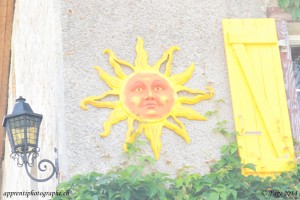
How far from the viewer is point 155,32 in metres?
6.76

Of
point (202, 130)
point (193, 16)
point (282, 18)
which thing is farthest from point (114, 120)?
point (282, 18)

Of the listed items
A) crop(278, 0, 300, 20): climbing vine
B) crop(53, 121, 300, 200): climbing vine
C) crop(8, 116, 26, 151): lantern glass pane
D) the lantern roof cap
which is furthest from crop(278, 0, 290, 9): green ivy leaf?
crop(8, 116, 26, 151): lantern glass pane

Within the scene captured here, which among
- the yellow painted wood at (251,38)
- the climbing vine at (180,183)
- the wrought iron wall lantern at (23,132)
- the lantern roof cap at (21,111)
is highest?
the yellow painted wood at (251,38)

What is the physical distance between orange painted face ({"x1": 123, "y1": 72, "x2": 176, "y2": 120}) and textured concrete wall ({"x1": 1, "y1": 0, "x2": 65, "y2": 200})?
55cm

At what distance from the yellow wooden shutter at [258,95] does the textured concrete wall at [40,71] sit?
1415 mm

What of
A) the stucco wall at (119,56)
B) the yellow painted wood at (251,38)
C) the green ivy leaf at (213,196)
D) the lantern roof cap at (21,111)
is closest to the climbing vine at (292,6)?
the stucco wall at (119,56)

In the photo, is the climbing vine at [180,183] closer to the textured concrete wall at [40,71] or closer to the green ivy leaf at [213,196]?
the green ivy leaf at [213,196]

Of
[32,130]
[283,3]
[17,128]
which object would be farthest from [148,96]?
[283,3]

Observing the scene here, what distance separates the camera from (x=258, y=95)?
648 centimetres

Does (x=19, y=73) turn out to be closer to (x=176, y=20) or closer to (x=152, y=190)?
(x=176, y=20)

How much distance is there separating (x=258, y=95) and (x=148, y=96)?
894mm

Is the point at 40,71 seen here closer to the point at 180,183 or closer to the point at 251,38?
the point at 251,38

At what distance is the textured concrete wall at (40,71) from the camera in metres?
6.58

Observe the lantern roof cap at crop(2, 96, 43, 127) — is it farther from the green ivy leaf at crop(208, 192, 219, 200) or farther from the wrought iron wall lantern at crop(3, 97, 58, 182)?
the green ivy leaf at crop(208, 192, 219, 200)
